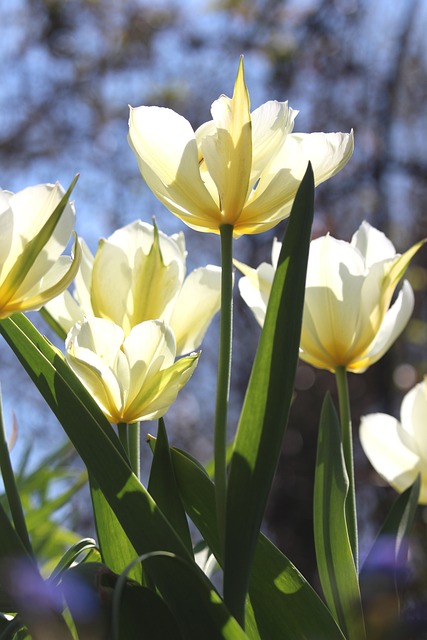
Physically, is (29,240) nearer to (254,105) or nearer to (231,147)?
(231,147)

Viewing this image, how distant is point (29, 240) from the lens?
364 millimetres

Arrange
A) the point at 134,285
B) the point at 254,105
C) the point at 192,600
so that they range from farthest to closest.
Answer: the point at 254,105 < the point at 134,285 < the point at 192,600

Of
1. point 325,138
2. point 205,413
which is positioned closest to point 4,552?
point 325,138

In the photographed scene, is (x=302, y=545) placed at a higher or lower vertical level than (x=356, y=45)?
lower

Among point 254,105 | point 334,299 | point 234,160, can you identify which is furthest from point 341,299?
point 254,105

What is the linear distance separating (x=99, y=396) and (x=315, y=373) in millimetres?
2889

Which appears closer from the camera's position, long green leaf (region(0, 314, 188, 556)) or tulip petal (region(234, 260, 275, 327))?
long green leaf (region(0, 314, 188, 556))

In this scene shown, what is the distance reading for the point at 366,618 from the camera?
1.24 feet

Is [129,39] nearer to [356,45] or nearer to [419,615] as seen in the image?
[356,45]

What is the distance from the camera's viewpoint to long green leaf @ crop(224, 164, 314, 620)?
337 millimetres

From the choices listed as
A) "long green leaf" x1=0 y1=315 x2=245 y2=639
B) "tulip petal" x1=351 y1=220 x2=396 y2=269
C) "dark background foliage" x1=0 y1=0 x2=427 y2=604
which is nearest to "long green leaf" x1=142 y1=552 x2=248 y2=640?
"long green leaf" x1=0 y1=315 x2=245 y2=639

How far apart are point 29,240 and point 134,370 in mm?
71

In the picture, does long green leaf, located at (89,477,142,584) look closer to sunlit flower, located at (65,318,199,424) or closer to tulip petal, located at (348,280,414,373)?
sunlit flower, located at (65,318,199,424)

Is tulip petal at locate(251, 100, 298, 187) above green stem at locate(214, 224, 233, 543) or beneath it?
above
